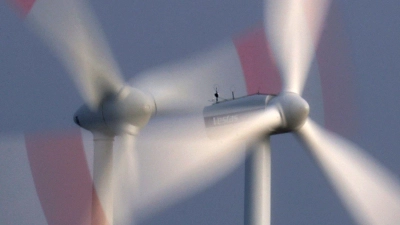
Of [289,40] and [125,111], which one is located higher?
[289,40]

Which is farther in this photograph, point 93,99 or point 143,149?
point 143,149

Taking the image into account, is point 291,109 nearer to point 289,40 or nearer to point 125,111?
point 289,40

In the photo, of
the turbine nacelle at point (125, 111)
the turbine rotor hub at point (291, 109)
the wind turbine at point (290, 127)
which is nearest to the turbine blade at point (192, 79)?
the turbine nacelle at point (125, 111)

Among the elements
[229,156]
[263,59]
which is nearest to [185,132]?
[229,156]

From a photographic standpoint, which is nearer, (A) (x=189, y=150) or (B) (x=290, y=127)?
(B) (x=290, y=127)

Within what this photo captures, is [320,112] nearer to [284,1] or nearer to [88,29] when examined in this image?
[284,1]

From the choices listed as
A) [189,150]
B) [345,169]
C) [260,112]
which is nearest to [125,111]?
[189,150]
